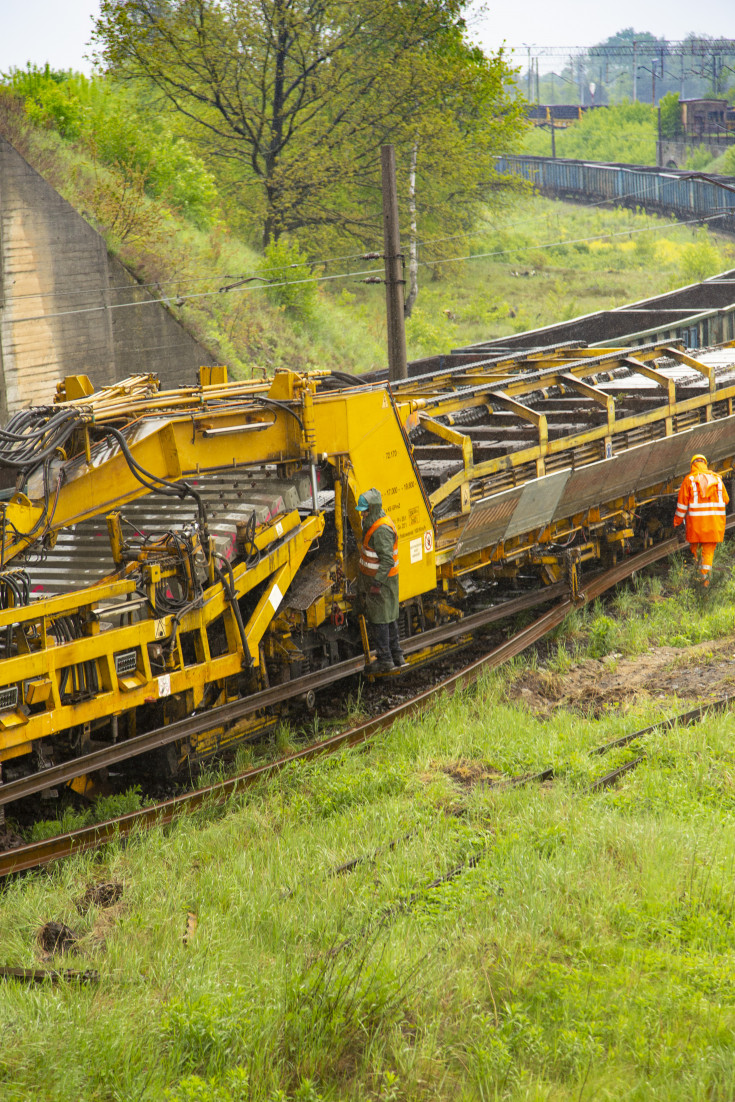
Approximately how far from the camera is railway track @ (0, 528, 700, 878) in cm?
604

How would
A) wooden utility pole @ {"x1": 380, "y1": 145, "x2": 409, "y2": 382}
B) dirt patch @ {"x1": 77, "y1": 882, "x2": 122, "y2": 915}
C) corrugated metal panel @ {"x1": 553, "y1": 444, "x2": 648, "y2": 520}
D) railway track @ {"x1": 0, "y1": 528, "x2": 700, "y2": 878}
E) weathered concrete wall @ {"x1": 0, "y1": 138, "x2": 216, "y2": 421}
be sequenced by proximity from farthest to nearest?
weathered concrete wall @ {"x1": 0, "y1": 138, "x2": 216, "y2": 421}
wooden utility pole @ {"x1": 380, "y1": 145, "x2": 409, "y2": 382}
corrugated metal panel @ {"x1": 553, "y1": 444, "x2": 648, "y2": 520}
railway track @ {"x1": 0, "y1": 528, "x2": 700, "y2": 878}
dirt patch @ {"x1": 77, "y1": 882, "x2": 122, "y2": 915}

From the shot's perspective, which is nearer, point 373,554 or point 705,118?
point 373,554

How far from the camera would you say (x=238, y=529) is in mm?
7520

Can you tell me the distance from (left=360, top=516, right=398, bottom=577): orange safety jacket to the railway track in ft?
3.01

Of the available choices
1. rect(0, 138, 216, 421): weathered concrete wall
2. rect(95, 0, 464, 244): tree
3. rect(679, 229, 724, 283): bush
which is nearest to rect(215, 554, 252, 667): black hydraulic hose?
rect(0, 138, 216, 421): weathered concrete wall

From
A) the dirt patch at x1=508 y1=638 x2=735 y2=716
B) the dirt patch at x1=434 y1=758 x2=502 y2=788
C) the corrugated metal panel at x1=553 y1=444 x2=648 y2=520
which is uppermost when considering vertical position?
the corrugated metal panel at x1=553 y1=444 x2=648 y2=520

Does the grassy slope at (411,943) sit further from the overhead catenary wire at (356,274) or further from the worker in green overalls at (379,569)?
the overhead catenary wire at (356,274)

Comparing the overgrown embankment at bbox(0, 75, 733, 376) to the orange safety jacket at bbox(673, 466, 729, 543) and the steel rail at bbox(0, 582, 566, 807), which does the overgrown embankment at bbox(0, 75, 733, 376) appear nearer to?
the orange safety jacket at bbox(673, 466, 729, 543)

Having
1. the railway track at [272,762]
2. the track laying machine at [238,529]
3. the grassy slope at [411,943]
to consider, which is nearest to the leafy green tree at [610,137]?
the track laying machine at [238,529]

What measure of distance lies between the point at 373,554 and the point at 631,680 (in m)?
2.91

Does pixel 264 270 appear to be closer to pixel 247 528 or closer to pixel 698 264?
pixel 247 528

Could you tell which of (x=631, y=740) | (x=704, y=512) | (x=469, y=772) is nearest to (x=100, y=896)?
(x=469, y=772)

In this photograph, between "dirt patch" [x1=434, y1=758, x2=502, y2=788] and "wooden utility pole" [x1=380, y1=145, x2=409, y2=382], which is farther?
"wooden utility pole" [x1=380, y1=145, x2=409, y2=382]

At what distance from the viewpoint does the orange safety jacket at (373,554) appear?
8172 millimetres
